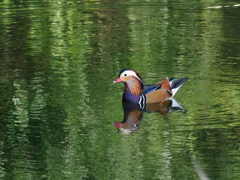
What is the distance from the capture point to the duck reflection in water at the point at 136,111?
10391 millimetres

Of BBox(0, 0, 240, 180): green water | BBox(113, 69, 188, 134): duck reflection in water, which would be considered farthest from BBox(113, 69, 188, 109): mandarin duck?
Result: BBox(0, 0, 240, 180): green water

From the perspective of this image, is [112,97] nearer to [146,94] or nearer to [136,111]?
[146,94]

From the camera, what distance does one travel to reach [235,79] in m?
13.1

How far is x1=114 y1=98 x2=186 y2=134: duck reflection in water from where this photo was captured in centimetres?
1039

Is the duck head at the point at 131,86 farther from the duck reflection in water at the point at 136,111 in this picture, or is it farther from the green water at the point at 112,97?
the green water at the point at 112,97

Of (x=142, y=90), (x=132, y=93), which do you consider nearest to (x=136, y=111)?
(x=132, y=93)

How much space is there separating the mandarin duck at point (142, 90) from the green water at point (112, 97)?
0.79ft

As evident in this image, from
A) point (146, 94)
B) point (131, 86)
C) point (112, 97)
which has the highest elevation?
point (131, 86)

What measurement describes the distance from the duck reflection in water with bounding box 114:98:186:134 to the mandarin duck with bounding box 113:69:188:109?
0.08 meters

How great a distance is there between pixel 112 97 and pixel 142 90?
546mm

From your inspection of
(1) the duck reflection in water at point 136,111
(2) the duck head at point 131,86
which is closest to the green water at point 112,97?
(1) the duck reflection in water at point 136,111

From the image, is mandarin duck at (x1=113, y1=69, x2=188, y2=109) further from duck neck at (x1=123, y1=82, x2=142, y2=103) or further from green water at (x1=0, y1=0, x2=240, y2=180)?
green water at (x1=0, y1=0, x2=240, y2=180)

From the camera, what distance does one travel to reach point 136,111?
1134cm

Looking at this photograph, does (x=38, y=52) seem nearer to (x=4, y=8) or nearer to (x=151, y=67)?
(x=151, y=67)
